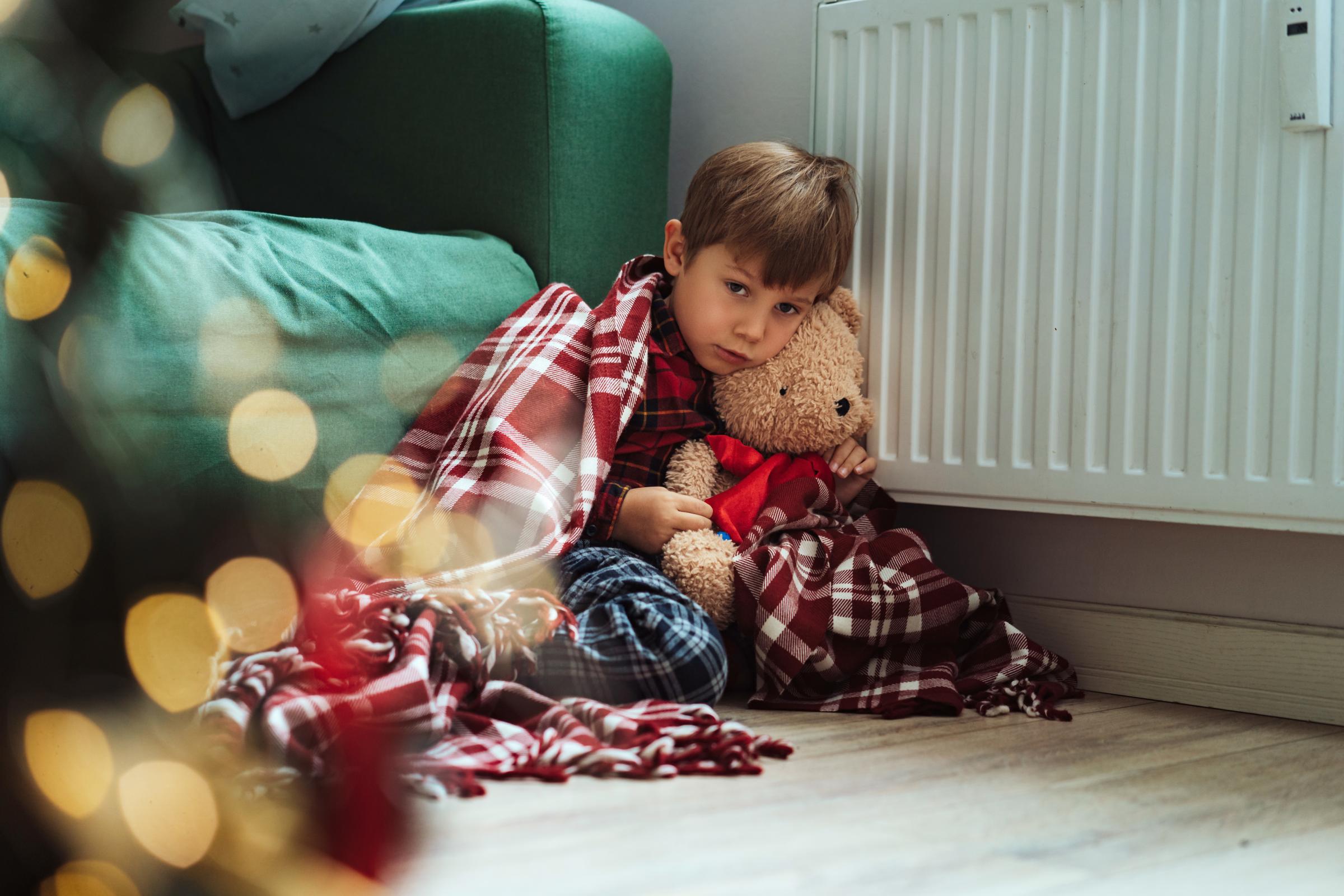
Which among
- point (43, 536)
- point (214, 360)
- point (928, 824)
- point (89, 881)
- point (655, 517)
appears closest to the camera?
point (89, 881)

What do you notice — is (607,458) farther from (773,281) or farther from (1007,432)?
(1007,432)

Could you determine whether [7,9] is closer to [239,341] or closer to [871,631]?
[239,341]

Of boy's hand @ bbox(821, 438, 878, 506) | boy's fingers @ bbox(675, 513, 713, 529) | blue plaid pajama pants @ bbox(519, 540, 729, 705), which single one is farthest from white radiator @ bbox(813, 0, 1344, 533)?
blue plaid pajama pants @ bbox(519, 540, 729, 705)

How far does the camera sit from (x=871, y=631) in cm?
104

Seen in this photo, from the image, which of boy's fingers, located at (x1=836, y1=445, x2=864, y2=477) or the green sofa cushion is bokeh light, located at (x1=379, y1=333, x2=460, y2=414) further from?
boy's fingers, located at (x1=836, y1=445, x2=864, y2=477)

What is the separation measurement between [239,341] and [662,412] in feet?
1.34

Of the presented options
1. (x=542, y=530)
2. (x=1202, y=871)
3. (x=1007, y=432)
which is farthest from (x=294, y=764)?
(x=1007, y=432)

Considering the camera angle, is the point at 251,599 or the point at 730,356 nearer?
the point at 251,599

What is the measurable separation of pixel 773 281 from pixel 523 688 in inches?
18.9

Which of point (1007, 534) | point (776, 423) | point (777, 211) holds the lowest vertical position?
point (1007, 534)

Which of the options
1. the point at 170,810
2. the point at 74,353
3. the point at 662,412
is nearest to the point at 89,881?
the point at 170,810

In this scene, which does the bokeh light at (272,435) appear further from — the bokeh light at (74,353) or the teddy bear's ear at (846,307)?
the teddy bear's ear at (846,307)

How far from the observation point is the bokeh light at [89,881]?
55 centimetres

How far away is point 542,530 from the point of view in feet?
3.35
